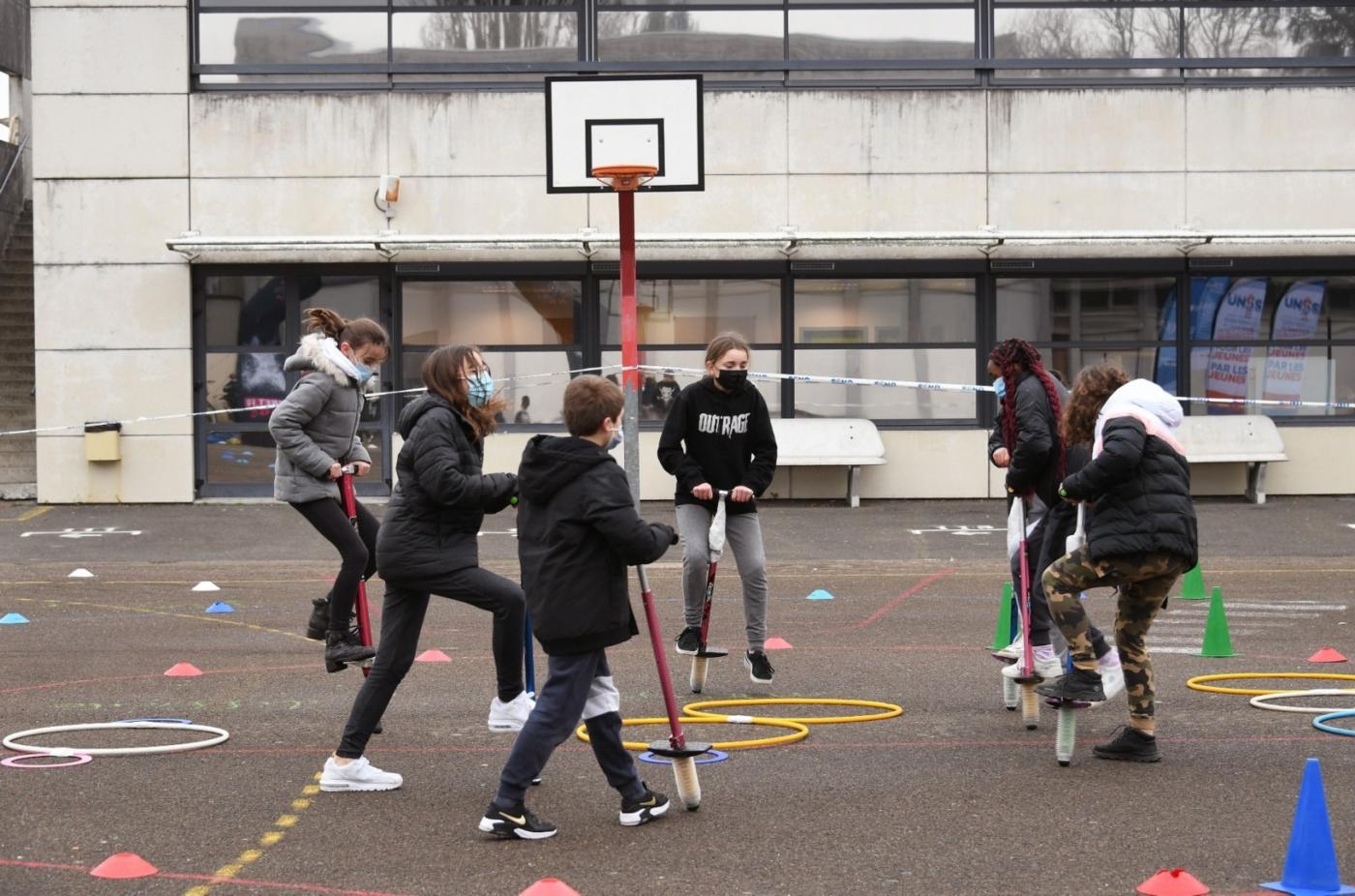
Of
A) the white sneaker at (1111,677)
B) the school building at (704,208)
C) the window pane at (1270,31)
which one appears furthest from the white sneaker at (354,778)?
the window pane at (1270,31)

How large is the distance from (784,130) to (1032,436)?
12.6 m

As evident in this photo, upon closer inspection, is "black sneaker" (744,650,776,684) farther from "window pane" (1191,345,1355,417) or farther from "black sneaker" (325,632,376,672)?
"window pane" (1191,345,1355,417)

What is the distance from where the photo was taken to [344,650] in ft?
27.6

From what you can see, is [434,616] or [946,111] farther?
[946,111]

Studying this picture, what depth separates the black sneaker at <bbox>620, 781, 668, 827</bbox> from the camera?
21.0 ft

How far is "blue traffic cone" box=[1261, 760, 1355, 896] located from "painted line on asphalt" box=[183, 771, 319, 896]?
328cm

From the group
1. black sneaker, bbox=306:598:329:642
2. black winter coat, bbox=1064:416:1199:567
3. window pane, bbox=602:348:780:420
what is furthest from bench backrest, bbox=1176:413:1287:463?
black sneaker, bbox=306:598:329:642

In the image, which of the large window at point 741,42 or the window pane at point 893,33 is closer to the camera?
the large window at point 741,42

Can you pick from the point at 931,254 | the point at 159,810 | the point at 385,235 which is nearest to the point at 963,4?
the point at 931,254

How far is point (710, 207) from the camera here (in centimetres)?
2055

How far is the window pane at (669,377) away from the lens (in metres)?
20.9

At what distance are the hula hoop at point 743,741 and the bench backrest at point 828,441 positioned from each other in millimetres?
12110

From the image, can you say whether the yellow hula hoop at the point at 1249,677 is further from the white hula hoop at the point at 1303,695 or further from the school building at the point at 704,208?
the school building at the point at 704,208

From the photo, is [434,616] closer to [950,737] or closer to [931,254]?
[950,737]
